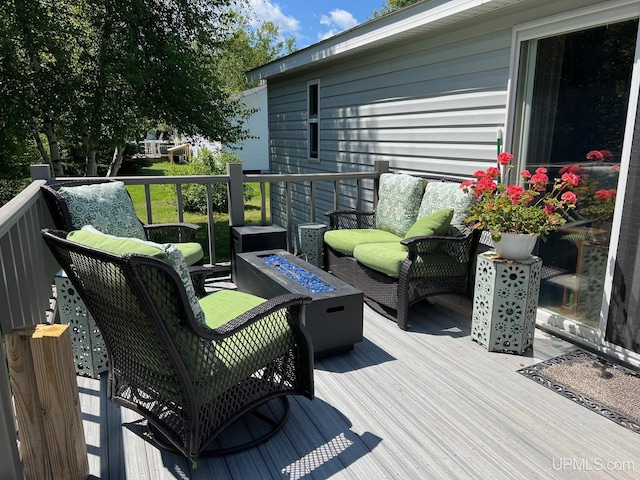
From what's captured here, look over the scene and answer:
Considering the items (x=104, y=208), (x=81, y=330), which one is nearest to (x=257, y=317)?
(x=81, y=330)

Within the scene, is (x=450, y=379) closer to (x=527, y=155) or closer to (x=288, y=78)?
(x=527, y=155)

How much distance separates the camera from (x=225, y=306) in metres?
2.34

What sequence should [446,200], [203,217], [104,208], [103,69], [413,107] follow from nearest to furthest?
[104,208] < [446,200] < [413,107] < [103,69] < [203,217]

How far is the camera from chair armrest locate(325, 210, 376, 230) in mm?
4551

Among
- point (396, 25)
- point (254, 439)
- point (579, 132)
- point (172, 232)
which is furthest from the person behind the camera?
point (396, 25)

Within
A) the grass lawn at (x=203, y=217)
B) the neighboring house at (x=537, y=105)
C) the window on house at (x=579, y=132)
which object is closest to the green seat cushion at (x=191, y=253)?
the neighboring house at (x=537, y=105)

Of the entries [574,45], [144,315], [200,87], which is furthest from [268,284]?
[200,87]

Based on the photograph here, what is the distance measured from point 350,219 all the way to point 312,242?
0.51 metres

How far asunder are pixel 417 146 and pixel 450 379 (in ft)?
9.71

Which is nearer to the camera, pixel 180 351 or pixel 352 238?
pixel 180 351

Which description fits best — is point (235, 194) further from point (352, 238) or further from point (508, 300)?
point (508, 300)

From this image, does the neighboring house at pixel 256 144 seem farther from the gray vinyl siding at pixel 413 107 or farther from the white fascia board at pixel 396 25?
the white fascia board at pixel 396 25

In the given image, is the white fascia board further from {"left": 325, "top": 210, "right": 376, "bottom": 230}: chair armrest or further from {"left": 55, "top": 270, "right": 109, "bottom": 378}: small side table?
{"left": 55, "top": 270, "right": 109, "bottom": 378}: small side table

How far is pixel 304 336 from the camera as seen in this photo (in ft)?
7.15
